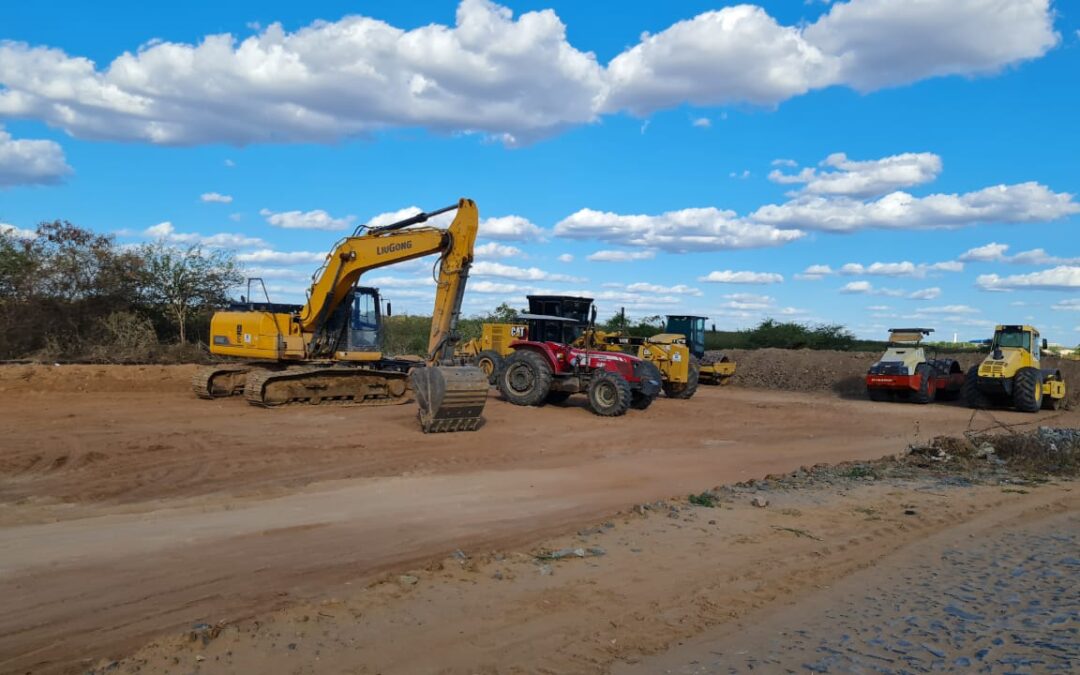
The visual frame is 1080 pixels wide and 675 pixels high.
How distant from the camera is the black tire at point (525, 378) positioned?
20547 mm

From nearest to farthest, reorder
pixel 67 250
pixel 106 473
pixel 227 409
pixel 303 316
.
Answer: pixel 106 473
pixel 227 409
pixel 303 316
pixel 67 250

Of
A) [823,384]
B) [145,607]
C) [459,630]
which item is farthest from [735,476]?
[823,384]

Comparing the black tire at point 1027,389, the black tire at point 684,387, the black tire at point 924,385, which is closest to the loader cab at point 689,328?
the black tire at point 684,387

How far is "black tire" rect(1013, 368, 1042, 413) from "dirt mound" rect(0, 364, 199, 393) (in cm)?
2295

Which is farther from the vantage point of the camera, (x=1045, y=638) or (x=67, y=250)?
(x=67, y=250)

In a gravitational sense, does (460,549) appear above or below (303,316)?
below

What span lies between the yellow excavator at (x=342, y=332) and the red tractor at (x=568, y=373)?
2.48m

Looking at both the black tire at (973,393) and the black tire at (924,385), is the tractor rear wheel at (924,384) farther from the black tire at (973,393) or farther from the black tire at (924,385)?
the black tire at (973,393)

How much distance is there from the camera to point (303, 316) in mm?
19859

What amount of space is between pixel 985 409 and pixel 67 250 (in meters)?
27.5

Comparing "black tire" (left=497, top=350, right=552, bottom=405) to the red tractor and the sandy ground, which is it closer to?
the red tractor

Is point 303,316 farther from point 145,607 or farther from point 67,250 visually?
point 145,607

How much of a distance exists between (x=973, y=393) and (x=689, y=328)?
9.41 metres

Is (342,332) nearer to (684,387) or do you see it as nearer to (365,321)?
(365,321)
